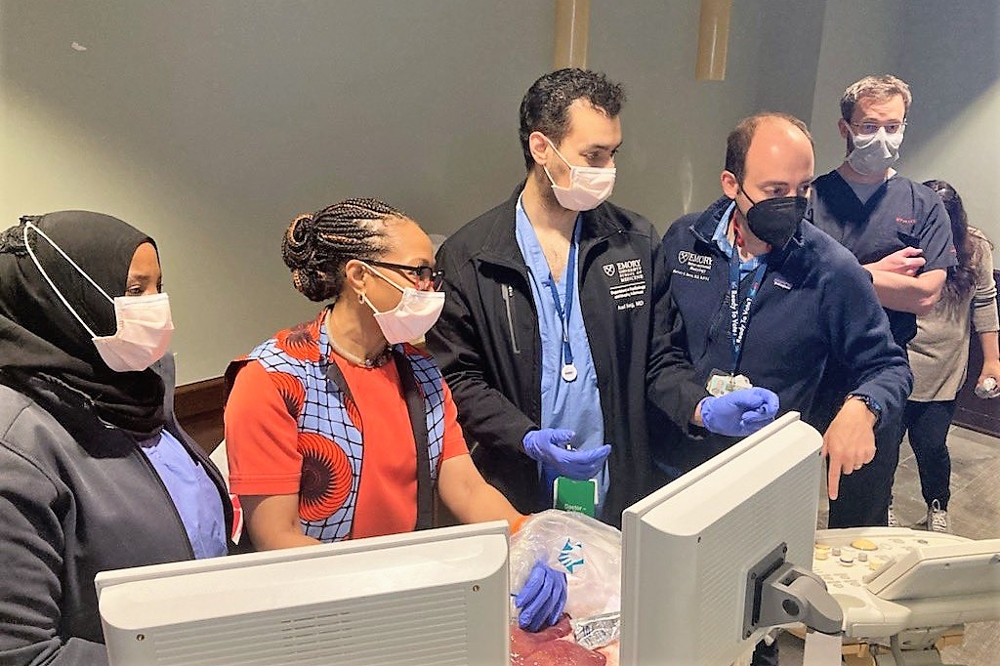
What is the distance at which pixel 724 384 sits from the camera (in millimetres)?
2078

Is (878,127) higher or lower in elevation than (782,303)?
higher

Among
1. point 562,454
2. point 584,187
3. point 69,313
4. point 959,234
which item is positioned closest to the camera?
point 69,313

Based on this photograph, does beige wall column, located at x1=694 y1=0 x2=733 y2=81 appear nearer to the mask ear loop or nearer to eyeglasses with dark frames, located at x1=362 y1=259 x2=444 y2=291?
eyeglasses with dark frames, located at x1=362 y1=259 x2=444 y2=291

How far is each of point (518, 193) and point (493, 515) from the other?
2.77ft

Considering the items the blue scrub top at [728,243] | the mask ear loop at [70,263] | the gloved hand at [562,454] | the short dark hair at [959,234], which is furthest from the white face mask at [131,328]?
the short dark hair at [959,234]

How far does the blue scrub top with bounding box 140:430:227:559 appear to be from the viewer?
1331 mm

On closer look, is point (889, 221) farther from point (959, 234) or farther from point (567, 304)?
point (567, 304)

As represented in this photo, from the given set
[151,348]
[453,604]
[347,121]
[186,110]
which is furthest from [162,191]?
[453,604]

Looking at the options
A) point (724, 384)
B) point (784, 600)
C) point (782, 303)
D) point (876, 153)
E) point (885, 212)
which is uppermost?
point (876, 153)

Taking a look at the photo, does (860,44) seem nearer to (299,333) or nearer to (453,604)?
(299,333)

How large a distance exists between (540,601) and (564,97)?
123 cm

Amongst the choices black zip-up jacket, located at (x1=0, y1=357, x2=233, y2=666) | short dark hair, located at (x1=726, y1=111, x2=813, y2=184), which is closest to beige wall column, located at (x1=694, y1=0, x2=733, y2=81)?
short dark hair, located at (x1=726, y1=111, x2=813, y2=184)

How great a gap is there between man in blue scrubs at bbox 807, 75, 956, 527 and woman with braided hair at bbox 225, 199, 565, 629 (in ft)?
3.75

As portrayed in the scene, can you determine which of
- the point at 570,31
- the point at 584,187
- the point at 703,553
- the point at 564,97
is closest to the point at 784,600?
the point at 703,553
